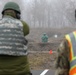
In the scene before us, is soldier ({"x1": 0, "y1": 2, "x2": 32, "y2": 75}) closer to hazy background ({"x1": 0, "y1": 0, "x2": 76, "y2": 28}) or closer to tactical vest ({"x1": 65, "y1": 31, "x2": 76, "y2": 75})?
tactical vest ({"x1": 65, "y1": 31, "x2": 76, "y2": 75})

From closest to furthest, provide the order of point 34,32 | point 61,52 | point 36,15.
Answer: point 61,52, point 34,32, point 36,15

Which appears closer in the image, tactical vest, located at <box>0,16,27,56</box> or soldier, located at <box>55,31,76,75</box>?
soldier, located at <box>55,31,76,75</box>

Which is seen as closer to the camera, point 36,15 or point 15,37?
point 15,37

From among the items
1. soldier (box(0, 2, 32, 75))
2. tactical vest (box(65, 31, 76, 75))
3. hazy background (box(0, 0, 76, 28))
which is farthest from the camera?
hazy background (box(0, 0, 76, 28))

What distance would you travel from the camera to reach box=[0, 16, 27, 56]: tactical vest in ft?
13.6

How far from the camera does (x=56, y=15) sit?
90.4 metres

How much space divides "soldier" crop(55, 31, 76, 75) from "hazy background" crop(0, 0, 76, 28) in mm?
67182

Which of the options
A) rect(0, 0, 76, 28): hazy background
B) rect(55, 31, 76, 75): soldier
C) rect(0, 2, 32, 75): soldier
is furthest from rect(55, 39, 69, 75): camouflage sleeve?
rect(0, 0, 76, 28): hazy background

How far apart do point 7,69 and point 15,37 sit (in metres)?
0.41

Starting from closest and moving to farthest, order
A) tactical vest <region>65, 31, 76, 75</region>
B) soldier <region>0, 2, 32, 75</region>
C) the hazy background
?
1. tactical vest <region>65, 31, 76, 75</region>
2. soldier <region>0, 2, 32, 75</region>
3. the hazy background

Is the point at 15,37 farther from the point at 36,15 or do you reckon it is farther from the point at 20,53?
the point at 36,15

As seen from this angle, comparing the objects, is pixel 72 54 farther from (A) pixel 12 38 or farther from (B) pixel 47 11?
(B) pixel 47 11

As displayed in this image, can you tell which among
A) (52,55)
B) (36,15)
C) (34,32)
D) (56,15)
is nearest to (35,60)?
(52,55)

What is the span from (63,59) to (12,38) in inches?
60.6
